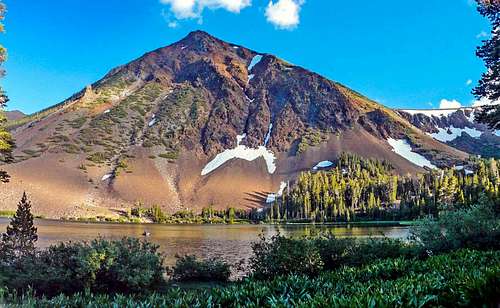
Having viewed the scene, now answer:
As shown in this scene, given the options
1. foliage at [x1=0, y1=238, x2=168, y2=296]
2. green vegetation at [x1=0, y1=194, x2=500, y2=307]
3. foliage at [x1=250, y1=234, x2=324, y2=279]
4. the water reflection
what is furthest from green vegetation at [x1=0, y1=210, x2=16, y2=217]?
foliage at [x1=250, y1=234, x2=324, y2=279]

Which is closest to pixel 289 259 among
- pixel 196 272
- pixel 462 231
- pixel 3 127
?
pixel 196 272

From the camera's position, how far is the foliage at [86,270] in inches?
710

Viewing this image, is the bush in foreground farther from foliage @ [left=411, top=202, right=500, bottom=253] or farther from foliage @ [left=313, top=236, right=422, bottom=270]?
foliage @ [left=411, top=202, right=500, bottom=253]

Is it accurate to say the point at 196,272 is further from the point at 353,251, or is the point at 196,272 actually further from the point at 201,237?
the point at 201,237

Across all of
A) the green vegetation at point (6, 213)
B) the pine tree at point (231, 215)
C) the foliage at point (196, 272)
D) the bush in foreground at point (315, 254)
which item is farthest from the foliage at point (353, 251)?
the green vegetation at point (6, 213)

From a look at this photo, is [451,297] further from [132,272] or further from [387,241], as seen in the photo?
[387,241]

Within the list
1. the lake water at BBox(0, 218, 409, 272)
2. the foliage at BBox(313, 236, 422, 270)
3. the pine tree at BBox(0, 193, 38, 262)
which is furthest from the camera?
the lake water at BBox(0, 218, 409, 272)

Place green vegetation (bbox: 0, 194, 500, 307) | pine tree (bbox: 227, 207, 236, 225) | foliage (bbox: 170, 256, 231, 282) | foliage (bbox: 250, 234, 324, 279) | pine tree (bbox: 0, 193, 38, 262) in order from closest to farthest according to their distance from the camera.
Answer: green vegetation (bbox: 0, 194, 500, 307) < foliage (bbox: 250, 234, 324, 279) < foliage (bbox: 170, 256, 231, 282) < pine tree (bbox: 0, 193, 38, 262) < pine tree (bbox: 227, 207, 236, 225)

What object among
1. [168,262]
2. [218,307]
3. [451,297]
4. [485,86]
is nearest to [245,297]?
[218,307]

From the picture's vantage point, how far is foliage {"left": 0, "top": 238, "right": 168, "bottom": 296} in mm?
18031

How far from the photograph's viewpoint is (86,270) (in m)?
18.1

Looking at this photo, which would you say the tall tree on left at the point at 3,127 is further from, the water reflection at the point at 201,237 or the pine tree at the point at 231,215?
the pine tree at the point at 231,215

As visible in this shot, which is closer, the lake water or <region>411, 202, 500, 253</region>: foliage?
<region>411, 202, 500, 253</region>: foliage

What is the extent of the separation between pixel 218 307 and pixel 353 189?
174 meters
